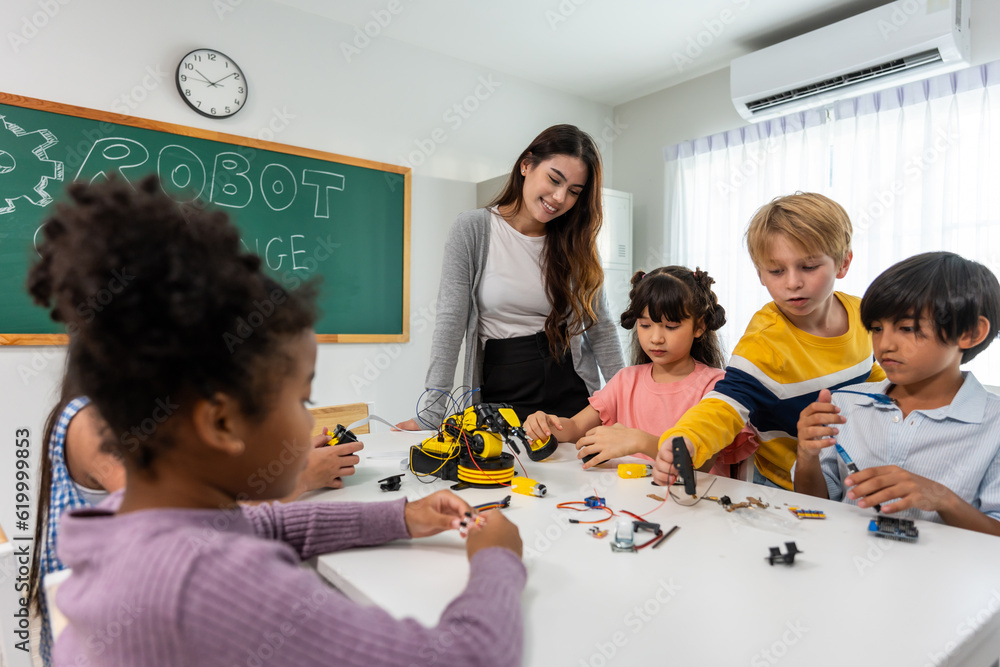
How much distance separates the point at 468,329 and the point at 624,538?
1.20m

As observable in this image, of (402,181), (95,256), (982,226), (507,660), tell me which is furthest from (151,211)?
(982,226)

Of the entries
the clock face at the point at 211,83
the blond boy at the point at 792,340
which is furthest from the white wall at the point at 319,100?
the blond boy at the point at 792,340

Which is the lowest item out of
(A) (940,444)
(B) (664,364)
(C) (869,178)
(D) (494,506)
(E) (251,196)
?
(D) (494,506)

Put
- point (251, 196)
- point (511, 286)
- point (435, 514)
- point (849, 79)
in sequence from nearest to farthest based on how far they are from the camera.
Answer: point (435, 514) < point (511, 286) < point (251, 196) < point (849, 79)

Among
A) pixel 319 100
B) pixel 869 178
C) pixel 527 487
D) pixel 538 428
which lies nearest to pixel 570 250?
pixel 538 428

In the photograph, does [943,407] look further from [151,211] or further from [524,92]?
[524,92]

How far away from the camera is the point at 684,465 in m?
1.02

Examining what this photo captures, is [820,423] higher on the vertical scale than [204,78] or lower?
lower

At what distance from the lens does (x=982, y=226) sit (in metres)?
2.69

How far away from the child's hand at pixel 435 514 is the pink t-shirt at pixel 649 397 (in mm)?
890

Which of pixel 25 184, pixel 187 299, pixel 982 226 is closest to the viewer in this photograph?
pixel 187 299

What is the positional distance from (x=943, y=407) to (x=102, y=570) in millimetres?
1324

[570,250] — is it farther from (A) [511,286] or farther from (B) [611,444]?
(B) [611,444]

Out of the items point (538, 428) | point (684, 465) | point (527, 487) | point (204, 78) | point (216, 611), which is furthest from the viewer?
point (204, 78)
